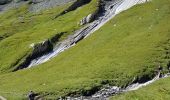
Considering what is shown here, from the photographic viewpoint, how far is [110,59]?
70.4m

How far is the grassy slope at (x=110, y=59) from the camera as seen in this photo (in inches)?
2452

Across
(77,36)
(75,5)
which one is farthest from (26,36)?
(75,5)

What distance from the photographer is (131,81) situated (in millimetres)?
60969

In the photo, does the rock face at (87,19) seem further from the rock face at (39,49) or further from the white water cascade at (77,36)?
the rock face at (39,49)

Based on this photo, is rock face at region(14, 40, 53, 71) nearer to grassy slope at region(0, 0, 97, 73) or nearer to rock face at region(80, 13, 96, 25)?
grassy slope at region(0, 0, 97, 73)

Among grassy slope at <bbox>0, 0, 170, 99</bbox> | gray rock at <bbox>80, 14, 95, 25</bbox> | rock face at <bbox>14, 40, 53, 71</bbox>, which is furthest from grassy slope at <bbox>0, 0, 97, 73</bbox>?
grassy slope at <bbox>0, 0, 170, 99</bbox>

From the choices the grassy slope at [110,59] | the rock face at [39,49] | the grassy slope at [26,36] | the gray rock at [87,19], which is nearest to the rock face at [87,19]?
the gray rock at [87,19]

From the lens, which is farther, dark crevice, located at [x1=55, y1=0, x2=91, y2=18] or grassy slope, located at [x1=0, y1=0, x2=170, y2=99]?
dark crevice, located at [x1=55, y1=0, x2=91, y2=18]

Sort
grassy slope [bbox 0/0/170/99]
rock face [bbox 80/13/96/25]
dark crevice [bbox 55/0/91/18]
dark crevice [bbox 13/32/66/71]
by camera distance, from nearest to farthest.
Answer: grassy slope [bbox 0/0/170/99] → dark crevice [bbox 13/32/66/71] → rock face [bbox 80/13/96/25] → dark crevice [bbox 55/0/91/18]

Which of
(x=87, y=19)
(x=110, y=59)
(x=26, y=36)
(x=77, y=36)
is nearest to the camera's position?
(x=110, y=59)

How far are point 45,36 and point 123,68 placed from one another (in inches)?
2338

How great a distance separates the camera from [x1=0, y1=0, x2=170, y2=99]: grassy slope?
62.3 m

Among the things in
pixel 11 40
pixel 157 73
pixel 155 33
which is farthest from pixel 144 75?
pixel 11 40

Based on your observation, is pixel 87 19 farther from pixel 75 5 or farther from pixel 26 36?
pixel 75 5
